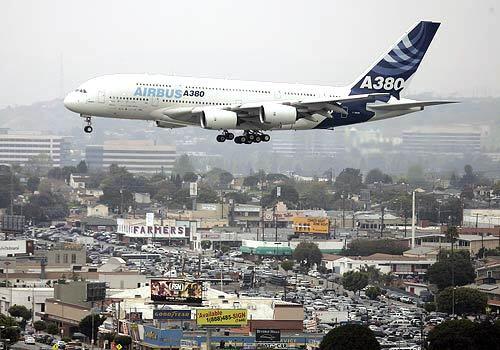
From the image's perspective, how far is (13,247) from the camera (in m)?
127

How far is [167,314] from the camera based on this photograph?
79875 millimetres

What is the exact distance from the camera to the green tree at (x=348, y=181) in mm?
188625

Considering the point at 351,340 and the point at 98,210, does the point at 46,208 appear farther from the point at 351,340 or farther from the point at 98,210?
the point at 351,340

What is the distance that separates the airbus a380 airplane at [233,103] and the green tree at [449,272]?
36526 millimetres

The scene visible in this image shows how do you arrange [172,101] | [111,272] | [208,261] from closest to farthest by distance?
1. [172,101]
2. [111,272]
3. [208,261]

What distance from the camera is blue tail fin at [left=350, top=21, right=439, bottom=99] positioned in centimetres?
7419

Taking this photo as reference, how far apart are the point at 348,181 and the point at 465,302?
97.7 meters

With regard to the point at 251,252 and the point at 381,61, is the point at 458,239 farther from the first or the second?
the point at 381,61

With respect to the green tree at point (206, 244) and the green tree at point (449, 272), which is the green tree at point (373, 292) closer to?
the green tree at point (449, 272)

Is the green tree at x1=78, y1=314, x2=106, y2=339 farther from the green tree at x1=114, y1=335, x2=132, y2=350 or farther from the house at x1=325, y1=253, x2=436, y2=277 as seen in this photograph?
the house at x1=325, y1=253, x2=436, y2=277

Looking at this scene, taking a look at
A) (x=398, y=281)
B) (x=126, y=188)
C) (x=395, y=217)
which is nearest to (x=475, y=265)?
(x=398, y=281)

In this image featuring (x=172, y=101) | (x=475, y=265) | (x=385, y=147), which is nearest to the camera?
(x=172, y=101)

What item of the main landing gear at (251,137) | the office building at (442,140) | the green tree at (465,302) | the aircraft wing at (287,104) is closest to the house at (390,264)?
the green tree at (465,302)

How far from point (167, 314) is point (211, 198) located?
330 feet
